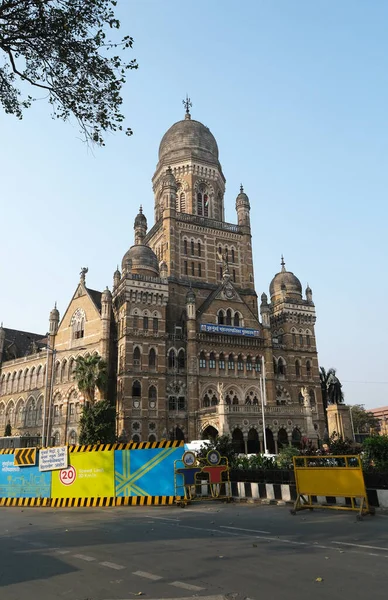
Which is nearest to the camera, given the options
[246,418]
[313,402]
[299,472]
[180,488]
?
[299,472]

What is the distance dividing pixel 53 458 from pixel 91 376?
24.5 metres

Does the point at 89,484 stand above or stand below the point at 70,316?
below

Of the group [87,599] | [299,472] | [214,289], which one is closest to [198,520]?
[299,472]

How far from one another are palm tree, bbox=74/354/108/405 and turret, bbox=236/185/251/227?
81.8 ft

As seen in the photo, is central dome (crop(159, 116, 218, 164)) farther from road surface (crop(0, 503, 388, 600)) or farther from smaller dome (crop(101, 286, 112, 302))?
road surface (crop(0, 503, 388, 600))

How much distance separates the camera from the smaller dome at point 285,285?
56.1m

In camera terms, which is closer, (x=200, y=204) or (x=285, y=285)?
(x=285, y=285)

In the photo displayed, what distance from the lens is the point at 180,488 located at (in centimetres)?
1753

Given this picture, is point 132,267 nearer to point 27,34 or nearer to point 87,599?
point 27,34

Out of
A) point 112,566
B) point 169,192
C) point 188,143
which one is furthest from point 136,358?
point 112,566

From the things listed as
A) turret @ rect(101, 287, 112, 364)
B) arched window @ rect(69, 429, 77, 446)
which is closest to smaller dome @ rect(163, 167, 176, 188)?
turret @ rect(101, 287, 112, 364)

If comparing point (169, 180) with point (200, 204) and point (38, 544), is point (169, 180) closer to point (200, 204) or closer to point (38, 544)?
point (200, 204)

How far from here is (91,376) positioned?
142 ft

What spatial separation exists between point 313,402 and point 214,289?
1609 cm
